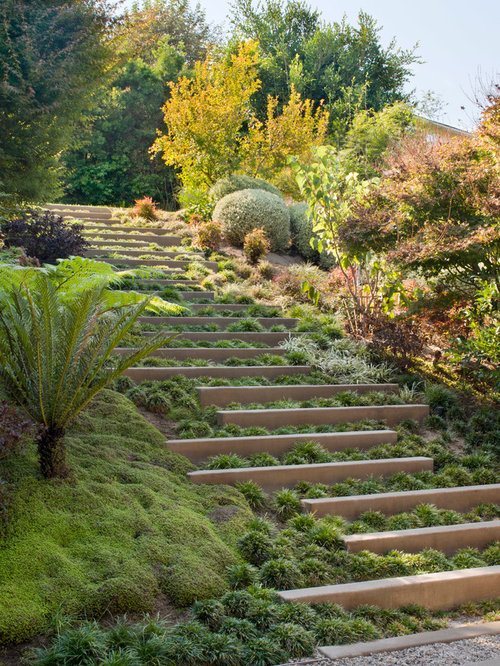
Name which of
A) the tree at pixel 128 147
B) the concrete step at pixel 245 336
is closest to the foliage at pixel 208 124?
the tree at pixel 128 147

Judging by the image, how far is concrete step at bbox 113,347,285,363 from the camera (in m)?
7.13

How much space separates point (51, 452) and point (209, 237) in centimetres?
965

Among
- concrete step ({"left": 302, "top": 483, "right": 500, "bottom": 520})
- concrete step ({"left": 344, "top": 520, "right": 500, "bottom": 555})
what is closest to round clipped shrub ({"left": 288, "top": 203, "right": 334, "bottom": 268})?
concrete step ({"left": 302, "top": 483, "right": 500, "bottom": 520})

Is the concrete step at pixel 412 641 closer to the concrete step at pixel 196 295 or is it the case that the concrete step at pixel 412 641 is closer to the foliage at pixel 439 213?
the foliage at pixel 439 213

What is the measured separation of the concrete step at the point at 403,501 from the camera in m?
4.67

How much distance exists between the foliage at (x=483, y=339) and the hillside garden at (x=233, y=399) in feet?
0.12

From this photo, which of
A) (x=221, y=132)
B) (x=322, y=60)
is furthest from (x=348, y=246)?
(x=322, y=60)

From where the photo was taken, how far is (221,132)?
14750 mm

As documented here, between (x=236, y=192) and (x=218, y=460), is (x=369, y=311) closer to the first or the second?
(x=218, y=460)

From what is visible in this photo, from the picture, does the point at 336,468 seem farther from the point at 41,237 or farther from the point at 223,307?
the point at 41,237

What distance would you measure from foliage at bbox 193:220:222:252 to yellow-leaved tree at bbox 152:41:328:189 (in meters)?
2.93

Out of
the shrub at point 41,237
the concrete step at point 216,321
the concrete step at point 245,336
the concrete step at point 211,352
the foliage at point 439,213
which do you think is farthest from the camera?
the shrub at point 41,237

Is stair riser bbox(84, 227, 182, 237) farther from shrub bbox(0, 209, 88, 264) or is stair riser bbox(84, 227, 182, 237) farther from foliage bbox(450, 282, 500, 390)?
foliage bbox(450, 282, 500, 390)

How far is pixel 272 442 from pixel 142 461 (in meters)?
1.42
